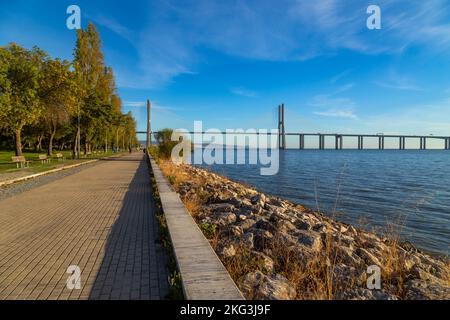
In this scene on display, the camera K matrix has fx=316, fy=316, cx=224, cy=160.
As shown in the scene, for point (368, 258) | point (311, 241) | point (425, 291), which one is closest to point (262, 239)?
point (311, 241)

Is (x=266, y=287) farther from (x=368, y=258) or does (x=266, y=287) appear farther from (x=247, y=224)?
(x=247, y=224)

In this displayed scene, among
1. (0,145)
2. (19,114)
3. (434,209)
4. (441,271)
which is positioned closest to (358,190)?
(434,209)

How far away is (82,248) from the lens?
17.8ft

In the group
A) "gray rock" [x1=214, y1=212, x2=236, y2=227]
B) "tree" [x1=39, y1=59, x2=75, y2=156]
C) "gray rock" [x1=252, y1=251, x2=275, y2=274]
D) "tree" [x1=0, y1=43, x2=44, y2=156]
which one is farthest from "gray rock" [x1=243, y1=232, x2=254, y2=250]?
"tree" [x1=39, y1=59, x2=75, y2=156]

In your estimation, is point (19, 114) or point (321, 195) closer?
point (321, 195)

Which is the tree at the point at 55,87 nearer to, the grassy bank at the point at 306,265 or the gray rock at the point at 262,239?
the grassy bank at the point at 306,265

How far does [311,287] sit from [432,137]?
190654mm

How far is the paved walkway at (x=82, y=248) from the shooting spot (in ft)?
12.8

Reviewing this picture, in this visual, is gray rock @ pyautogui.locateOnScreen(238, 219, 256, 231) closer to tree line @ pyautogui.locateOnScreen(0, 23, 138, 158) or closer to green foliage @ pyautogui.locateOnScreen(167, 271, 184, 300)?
green foliage @ pyautogui.locateOnScreen(167, 271, 184, 300)

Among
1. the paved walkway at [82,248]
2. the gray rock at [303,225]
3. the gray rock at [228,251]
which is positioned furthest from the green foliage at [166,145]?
the gray rock at [228,251]
